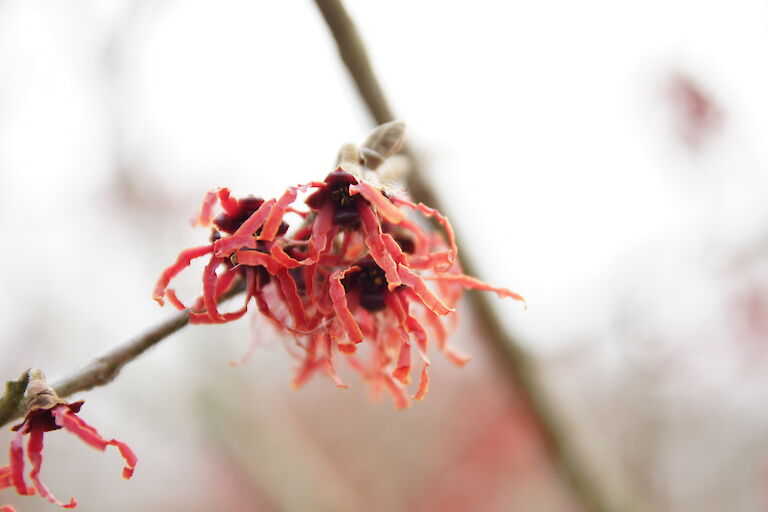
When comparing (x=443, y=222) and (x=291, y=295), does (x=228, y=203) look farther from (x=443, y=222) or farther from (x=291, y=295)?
(x=443, y=222)

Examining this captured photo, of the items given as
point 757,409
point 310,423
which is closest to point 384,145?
point 757,409

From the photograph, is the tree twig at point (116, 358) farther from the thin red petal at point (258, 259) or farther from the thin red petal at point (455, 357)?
the thin red petal at point (455, 357)

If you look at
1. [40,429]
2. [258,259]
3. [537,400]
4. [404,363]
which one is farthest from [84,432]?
[537,400]

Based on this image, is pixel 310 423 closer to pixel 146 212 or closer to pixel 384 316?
pixel 146 212

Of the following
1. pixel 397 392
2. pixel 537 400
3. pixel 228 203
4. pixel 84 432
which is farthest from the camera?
pixel 537 400

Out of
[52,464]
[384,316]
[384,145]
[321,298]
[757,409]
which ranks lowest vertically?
[757,409]

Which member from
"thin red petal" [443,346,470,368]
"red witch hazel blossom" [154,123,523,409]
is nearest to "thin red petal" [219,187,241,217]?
"red witch hazel blossom" [154,123,523,409]

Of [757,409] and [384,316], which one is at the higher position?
[384,316]
